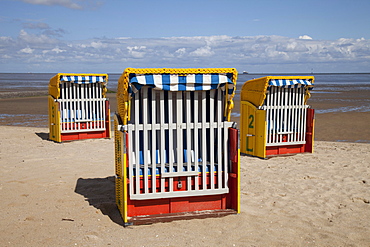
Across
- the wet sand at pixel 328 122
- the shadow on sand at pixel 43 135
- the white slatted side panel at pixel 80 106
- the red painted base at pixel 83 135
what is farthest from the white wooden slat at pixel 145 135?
the wet sand at pixel 328 122

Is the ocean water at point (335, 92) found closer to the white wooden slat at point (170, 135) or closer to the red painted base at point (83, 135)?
the red painted base at point (83, 135)

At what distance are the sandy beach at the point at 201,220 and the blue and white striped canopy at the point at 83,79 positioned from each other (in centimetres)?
240

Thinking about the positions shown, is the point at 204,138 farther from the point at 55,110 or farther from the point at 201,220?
the point at 55,110

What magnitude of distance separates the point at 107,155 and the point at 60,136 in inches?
119

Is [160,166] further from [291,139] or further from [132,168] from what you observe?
[291,139]

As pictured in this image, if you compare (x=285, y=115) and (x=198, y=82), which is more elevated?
(x=198, y=82)

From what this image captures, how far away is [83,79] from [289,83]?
22.1 feet

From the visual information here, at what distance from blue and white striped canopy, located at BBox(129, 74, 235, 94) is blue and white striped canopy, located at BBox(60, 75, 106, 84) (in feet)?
26.4

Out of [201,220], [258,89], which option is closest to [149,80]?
[201,220]

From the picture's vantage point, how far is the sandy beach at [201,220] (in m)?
5.48

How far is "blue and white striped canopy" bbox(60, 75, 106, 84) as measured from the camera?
13110 mm

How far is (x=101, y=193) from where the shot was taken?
7.62 metres

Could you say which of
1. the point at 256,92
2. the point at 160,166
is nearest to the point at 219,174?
the point at 160,166

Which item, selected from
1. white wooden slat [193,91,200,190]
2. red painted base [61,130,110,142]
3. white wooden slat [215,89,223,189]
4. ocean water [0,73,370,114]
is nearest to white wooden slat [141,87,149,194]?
white wooden slat [193,91,200,190]
